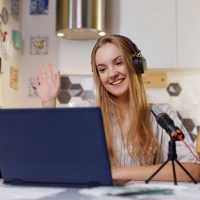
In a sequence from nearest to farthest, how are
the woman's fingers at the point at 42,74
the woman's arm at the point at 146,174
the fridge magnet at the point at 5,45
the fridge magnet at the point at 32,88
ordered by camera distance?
the woman's arm at the point at 146,174 < the woman's fingers at the point at 42,74 < the fridge magnet at the point at 5,45 < the fridge magnet at the point at 32,88

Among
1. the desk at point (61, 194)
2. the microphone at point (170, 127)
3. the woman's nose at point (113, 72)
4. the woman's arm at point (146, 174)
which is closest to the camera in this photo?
the desk at point (61, 194)

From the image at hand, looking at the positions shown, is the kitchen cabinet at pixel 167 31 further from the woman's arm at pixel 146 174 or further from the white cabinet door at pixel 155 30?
the woman's arm at pixel 146 174

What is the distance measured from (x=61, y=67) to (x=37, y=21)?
1.26 ft

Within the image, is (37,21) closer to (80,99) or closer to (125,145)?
(80,99)

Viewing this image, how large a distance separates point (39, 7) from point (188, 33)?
3.51 feet

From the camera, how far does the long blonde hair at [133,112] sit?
1619 mm

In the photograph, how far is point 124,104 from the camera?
71.5 inches

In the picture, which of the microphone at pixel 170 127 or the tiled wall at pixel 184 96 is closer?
the microphone at pixel 170 127

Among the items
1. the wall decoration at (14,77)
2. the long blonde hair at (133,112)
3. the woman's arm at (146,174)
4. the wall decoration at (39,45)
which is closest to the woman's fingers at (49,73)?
the long blonde hair at (133,112)

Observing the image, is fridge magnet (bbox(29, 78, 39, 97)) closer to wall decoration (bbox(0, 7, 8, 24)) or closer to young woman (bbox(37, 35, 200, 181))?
wall decoration (bbox(0, 7, 8, 24))

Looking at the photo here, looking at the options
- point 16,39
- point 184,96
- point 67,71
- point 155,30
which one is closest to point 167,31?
point 155,30

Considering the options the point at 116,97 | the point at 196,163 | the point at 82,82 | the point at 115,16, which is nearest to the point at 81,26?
the point at 115,16

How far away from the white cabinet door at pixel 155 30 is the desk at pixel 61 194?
139 cm

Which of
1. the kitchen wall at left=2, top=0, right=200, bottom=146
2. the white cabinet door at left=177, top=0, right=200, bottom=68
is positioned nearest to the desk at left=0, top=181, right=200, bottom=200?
the white cabinet door at left=177, top=0, right=200, bottom=68
